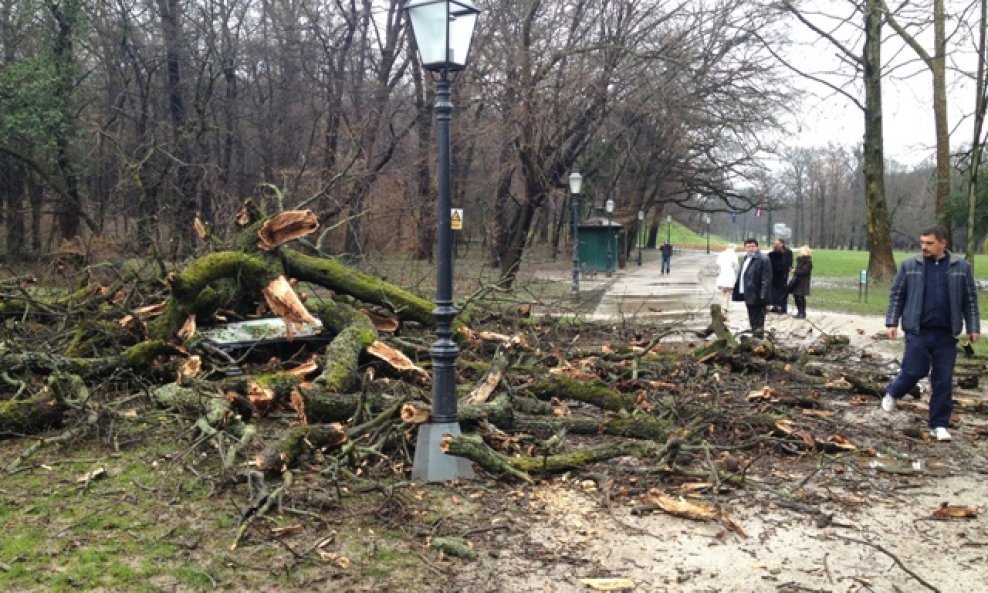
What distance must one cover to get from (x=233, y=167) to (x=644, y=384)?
91.7 ft

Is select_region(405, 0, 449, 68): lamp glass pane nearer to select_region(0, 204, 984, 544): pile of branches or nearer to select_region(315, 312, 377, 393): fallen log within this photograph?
select_region(0, 204, 984, 544): pile of branches

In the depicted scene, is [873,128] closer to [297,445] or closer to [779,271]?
[779,271]

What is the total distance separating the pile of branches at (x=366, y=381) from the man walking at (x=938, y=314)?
0.74m

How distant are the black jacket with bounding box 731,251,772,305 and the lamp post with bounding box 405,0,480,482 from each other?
8.22 meters

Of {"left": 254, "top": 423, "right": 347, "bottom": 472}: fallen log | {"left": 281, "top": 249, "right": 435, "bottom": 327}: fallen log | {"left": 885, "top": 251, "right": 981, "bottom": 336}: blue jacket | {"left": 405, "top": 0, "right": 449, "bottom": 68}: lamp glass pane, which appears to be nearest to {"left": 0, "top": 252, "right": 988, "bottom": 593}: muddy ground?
{"left": 254, "top": 423, "right": 347, "bottom": 472}: fallen log

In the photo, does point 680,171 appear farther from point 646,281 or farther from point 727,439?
point 727,439

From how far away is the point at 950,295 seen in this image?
7246mm

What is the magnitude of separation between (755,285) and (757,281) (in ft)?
0.22

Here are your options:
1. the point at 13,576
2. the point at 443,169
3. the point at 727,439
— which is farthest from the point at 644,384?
the point at 13,576

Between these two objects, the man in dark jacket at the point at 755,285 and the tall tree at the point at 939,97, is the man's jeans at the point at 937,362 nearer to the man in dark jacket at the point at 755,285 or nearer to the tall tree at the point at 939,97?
the man in dark jacket at the point at 755,285

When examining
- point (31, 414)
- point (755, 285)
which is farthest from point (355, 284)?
point (755, 285)

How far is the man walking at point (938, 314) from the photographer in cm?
728

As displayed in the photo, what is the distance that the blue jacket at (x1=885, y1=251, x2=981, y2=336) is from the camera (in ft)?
23.8

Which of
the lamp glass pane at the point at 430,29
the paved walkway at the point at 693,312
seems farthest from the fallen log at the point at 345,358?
the paved walkway at the point at 693,312
